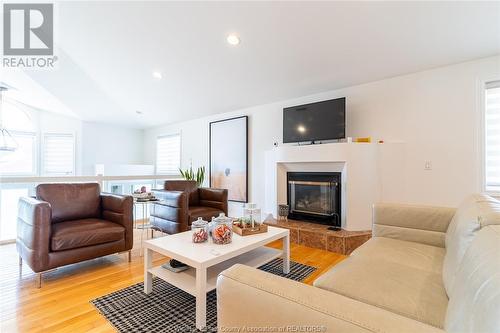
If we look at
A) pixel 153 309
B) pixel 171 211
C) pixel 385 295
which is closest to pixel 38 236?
pixel 153 309

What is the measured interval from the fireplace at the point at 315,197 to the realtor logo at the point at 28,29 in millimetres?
3747

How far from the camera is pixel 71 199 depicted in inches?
107

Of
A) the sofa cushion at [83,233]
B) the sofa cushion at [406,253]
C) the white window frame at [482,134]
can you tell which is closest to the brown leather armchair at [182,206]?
the sofa cushion at [83,233]

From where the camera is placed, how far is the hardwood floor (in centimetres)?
168

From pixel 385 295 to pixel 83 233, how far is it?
252 centimetres

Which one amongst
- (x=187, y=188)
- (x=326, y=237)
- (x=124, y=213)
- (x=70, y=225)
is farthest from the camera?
(x=187, y=188)

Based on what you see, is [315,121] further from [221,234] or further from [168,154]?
[168,154]

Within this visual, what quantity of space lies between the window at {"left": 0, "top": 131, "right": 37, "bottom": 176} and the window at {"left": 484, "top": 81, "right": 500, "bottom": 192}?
25.8 ft

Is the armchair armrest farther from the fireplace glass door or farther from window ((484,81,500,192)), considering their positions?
window ((484,81,500,192))

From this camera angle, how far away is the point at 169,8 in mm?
2562

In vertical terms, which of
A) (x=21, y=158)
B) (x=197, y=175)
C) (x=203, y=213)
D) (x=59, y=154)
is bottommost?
(x=203, y=213)

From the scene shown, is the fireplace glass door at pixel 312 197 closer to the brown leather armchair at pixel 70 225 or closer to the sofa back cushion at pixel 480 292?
the brown leather armchair at pixel 70 225

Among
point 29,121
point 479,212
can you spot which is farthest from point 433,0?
point 29,121

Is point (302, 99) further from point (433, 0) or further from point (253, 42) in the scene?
point (433, 0)
